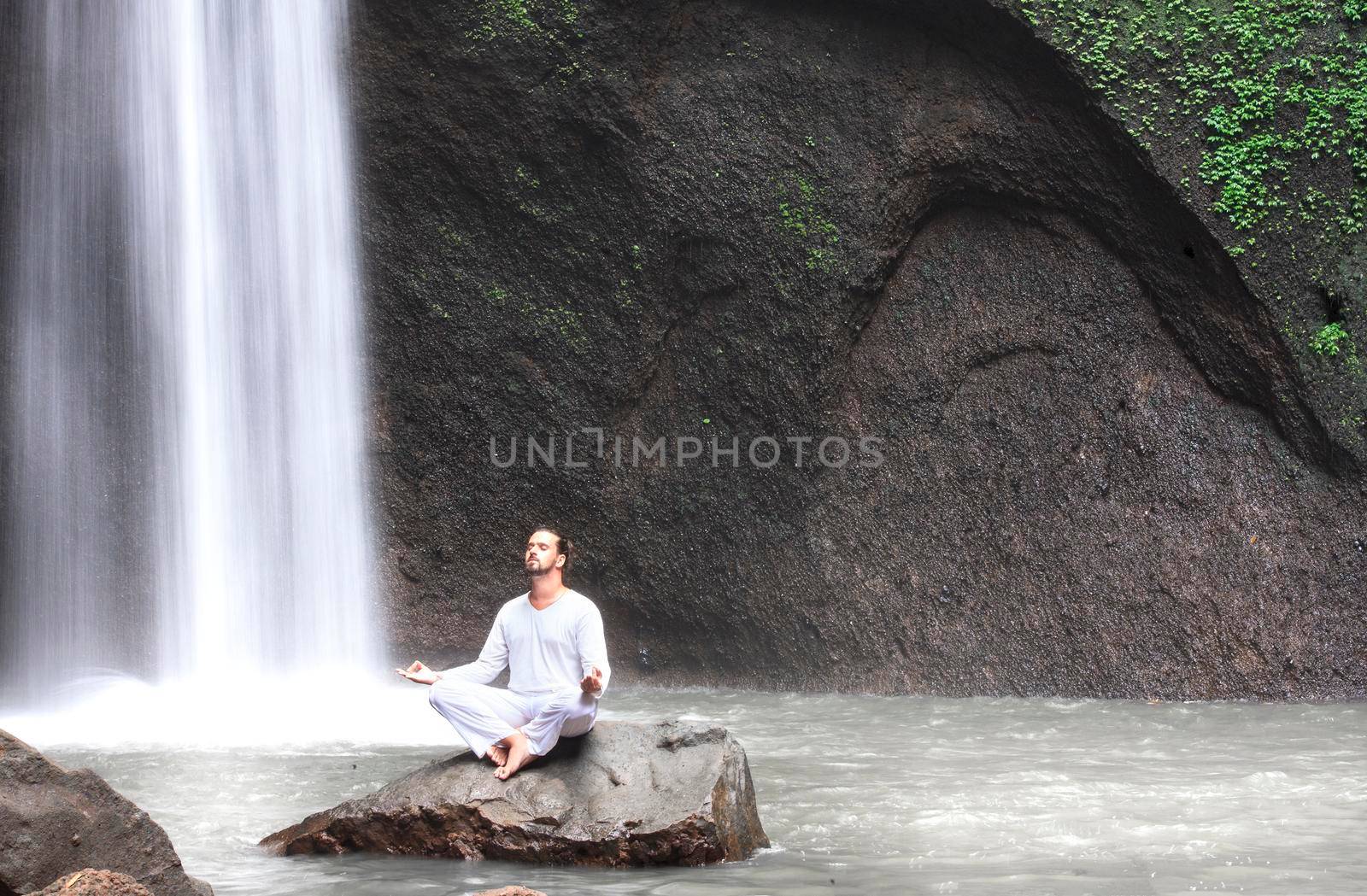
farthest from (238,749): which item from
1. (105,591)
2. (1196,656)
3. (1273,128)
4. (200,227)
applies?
(1273,128)

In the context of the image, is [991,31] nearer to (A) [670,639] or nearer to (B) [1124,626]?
(B) [1124,626]

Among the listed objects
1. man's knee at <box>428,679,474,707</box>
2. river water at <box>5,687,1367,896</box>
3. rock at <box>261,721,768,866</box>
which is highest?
man's knee at <box>428,679,474,707</box>

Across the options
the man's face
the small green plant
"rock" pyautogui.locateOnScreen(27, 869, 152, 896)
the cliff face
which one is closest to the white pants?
the man's face

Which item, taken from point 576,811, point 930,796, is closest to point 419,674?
point 576,811

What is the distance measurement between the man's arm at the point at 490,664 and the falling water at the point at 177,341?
6.16 metres

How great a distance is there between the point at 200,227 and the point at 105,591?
11.1 feet

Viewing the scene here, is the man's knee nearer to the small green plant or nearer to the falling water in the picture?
the falling water

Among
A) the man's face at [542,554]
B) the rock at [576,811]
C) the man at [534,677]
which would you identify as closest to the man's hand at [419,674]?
the man at [534,677]

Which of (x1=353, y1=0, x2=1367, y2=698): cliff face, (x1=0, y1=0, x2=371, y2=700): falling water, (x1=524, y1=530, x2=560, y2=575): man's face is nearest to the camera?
(x1=524, y1=530, x2=560, y2=575): man's face

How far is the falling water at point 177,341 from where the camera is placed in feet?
37.0

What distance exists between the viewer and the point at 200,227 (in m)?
11.4

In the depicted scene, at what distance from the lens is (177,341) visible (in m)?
11.4

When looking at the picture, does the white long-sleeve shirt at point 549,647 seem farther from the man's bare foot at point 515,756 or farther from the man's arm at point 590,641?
the man's bare foot at point 515,756

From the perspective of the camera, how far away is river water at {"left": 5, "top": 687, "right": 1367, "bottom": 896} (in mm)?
4598
